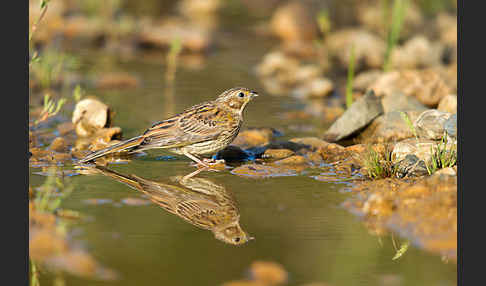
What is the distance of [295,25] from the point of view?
756 inches

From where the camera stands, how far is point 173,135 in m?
8.90

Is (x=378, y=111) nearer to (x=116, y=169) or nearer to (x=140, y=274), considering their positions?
(x=116, y=169)

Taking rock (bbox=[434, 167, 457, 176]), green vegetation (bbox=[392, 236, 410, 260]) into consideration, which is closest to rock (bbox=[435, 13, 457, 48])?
rock (bbox=[434, 167, 457, 176])

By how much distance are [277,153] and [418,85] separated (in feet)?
13.0

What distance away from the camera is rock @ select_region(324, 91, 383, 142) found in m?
10.2

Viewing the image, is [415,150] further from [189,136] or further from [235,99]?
[189,136]

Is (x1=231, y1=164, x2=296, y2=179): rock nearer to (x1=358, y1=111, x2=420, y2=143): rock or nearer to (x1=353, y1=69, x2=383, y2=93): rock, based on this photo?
(x1=358, y1=111, x2=420, y2=143): rock

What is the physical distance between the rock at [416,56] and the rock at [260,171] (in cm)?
726

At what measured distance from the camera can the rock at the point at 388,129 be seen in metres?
9.93

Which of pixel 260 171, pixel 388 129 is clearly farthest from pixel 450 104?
pixel 260 171

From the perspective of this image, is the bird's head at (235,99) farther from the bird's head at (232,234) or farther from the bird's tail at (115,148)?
the bird's head at (232,234)

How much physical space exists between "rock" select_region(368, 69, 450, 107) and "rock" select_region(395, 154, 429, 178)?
4036mm

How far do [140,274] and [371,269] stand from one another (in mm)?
1921

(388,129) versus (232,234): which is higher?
(388,129)
